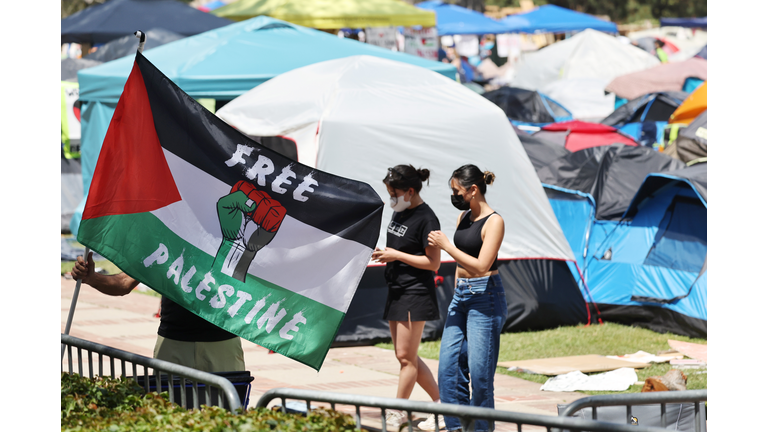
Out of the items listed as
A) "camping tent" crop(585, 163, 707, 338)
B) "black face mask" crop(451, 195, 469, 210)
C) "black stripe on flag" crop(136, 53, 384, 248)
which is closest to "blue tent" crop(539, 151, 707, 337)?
"camping tent" crop(585, 163, 707, 338)

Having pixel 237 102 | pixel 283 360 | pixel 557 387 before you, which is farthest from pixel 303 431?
pixel 237 102

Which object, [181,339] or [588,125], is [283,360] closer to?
[181,339]

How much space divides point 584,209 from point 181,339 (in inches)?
253

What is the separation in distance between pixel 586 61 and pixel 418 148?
2303cm

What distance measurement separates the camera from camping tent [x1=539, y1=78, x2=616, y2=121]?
26.4 m

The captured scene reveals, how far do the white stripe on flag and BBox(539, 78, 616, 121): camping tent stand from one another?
22153mm

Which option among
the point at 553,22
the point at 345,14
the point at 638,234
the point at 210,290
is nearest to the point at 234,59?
the point at 638,234

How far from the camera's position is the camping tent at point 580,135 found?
592 inches

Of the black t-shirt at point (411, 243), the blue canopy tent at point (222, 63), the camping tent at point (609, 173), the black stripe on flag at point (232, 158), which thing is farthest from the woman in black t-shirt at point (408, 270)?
the blue canopy tent at point (222, 63)

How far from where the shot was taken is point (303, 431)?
331 cm

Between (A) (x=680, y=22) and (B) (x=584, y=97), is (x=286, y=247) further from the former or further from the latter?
(A) (x=680, y=22)

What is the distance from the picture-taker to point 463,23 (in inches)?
1441

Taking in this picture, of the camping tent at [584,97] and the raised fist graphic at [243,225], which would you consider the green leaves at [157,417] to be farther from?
Answer: the camping tent at [584,97]

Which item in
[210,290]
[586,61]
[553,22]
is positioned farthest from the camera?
[553,22]
